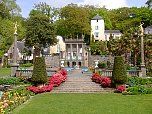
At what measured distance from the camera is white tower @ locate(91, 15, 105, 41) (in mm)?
91000

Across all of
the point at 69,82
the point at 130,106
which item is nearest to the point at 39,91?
the point at 69,82

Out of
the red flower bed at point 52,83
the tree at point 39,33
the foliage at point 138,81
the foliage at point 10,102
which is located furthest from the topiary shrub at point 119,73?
the tree at point 39,33

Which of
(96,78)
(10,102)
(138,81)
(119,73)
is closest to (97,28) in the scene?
(96,78)

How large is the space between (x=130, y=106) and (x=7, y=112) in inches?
286

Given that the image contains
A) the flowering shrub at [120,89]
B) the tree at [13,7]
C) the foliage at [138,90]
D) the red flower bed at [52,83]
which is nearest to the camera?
the foliage at [138,90]

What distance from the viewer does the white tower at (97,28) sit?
91000mm

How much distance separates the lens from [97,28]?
9231 centimetres

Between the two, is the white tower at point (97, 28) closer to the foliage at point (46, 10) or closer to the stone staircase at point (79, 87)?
the foliage at point (46, 10)

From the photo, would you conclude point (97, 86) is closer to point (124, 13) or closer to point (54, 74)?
point (54, 74)

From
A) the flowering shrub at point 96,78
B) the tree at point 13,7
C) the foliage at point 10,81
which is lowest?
the foliage at point 10,81

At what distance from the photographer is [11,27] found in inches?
2539

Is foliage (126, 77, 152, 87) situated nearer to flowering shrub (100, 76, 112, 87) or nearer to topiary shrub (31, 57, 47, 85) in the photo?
flowering shrub (100, 76, 112, 87)

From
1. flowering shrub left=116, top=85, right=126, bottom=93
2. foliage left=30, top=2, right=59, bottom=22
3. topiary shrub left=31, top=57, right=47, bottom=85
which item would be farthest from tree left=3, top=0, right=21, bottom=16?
flowering shrub left=116, top=85, right=126, bottom=93

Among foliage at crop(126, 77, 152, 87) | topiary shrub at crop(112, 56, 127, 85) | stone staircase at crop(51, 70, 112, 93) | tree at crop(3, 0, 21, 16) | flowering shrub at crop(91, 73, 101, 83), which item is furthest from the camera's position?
tree at crop(3, 0, 21, 16)
